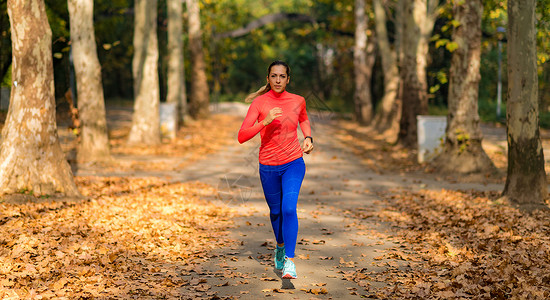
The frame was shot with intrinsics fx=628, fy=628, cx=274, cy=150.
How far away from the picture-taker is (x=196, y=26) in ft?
107

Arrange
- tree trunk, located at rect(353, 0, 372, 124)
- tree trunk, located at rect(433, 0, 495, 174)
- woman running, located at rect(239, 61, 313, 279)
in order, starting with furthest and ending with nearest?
tree trunk, located at rect(353, 0, 372, 124) < tree trunk, located at rect(433, 0, 495, 174) < woman running, located at rect(239, 61, 313, 279)

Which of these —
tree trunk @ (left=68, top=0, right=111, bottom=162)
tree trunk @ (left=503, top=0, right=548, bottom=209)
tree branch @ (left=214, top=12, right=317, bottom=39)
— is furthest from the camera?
tree branch @ (left=214, top=12, right=317, bottom=39)

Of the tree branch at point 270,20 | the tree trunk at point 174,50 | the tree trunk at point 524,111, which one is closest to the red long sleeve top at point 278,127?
the tree trunk at point 524,111

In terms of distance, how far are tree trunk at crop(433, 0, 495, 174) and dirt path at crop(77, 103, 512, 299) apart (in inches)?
39.5

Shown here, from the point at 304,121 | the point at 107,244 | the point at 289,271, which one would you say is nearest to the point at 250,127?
the point at 304,121

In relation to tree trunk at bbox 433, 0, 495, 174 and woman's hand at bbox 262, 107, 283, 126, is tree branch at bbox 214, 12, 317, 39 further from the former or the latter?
woman's hand at bbox 262, 107, 283, 126

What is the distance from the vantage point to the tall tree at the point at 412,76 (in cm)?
2000

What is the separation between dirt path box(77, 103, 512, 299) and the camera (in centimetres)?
611

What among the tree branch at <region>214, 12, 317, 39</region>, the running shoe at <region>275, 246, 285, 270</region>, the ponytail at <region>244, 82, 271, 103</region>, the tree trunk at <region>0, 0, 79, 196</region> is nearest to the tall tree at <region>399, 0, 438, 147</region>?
the tree trunk at <region>0, 0, 79, 196</region>

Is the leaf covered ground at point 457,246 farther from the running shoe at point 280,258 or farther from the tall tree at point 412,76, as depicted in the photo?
the tall tree at point 412,76

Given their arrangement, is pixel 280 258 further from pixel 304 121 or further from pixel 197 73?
pixel 197 73

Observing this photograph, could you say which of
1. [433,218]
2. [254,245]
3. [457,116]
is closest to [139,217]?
[254,245]

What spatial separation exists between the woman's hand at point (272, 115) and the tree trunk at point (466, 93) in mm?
9780

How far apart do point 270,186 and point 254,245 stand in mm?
2003
